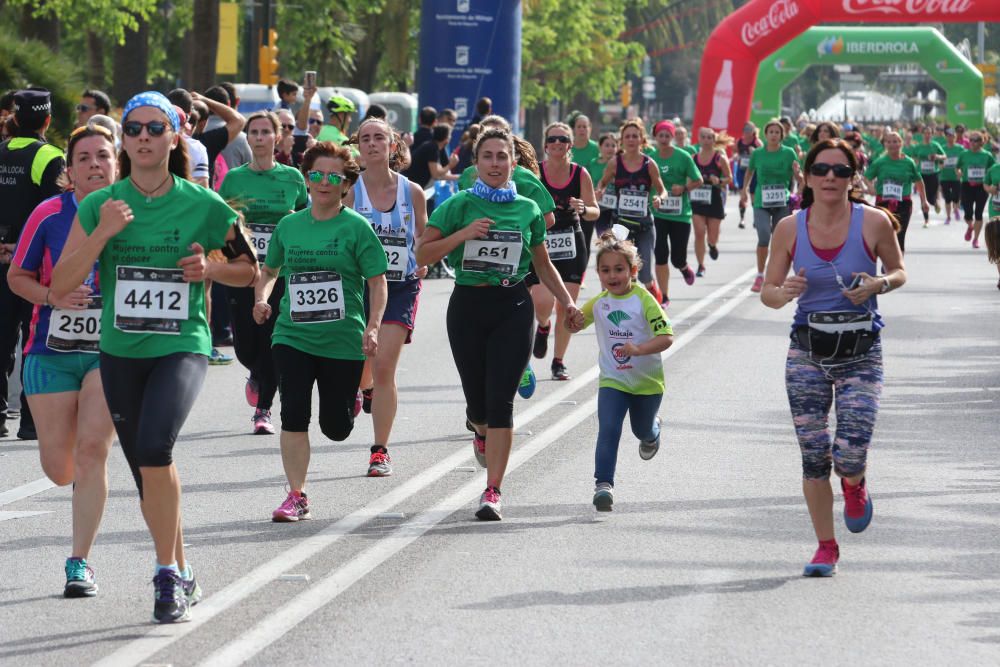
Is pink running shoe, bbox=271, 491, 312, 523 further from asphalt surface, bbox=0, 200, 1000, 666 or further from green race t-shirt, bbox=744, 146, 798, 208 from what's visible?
green race t-shirt, bbox=744, 146, 798, 208

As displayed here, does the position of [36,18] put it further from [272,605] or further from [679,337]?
[272,605]

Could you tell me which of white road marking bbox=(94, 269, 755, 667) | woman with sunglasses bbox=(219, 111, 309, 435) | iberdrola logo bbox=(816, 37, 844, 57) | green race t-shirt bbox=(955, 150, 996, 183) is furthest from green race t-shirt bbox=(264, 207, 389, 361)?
iberdrola logo bbox=(816, 37, 844, 57)

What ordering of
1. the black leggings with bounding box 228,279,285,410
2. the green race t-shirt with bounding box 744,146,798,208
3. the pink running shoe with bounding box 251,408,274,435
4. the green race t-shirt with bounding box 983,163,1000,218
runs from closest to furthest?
the black leggings with bounding box 228,279,285,410 < the pink running shoe with bounding box 251,408,274,435 < the green race t-shirt with bounding box 744,146,798,208 < the green race t-shirt with bounding box 983,163,1000,218

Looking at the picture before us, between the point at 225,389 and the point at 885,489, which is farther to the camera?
the point at 225,389

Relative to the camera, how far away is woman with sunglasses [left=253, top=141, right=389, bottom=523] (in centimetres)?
838

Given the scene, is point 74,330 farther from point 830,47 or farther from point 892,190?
point 830,47

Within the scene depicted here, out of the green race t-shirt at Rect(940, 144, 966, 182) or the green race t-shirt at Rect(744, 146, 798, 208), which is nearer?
the green race t-shirt at Rect(744, 146, 798, 208)

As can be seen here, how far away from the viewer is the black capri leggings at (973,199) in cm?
3017

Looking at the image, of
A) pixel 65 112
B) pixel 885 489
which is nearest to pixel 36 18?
pixel 65 112

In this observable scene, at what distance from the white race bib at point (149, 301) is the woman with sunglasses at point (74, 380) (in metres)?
0.53

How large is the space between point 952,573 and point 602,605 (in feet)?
4.75

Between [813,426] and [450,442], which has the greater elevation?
[813,426]

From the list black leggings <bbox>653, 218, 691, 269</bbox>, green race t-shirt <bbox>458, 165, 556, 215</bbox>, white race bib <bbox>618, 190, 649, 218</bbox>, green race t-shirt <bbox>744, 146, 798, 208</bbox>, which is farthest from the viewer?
green race t-shirt <bbox>744, 146, 798, 208</bbox>

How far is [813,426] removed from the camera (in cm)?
716
